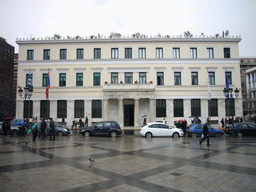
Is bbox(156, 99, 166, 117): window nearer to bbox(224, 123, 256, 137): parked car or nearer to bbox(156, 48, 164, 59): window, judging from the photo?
bbox(156, 48, 164, 59): window

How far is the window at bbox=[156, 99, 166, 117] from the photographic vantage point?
3303 centimetres

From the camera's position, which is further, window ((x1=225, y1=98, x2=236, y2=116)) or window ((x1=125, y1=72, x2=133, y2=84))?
window ((x1=125, y1=72, x2=133, y2=84))

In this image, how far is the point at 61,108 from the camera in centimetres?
3341

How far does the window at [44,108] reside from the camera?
3334 cm

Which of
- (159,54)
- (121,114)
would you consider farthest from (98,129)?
(159,54)

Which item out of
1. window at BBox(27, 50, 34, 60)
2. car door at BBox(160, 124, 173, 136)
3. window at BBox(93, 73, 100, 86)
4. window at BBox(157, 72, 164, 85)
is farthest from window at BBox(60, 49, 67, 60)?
car door at BBox(160, 124, 173, 136)

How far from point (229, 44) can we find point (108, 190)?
36340 mm

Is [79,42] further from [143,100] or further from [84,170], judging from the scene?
[84,170]

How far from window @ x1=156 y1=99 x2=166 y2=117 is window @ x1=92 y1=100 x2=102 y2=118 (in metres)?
9.93

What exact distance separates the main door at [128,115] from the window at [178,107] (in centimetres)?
740

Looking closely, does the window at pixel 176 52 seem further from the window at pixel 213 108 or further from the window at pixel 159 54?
the window at pixel 213 108

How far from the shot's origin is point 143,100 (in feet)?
109

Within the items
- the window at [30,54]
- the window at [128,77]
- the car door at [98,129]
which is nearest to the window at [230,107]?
the window at [128,77]

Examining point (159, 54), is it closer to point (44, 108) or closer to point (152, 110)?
point (152, 110)
